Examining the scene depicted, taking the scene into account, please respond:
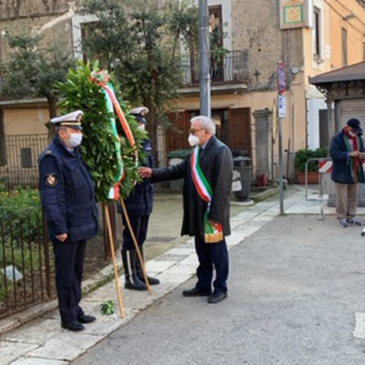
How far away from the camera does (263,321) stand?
4996mm

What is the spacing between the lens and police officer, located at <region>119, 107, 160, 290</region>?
236 inches

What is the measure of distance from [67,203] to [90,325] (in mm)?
1157

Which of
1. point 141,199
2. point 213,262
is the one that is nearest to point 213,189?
point 213,262

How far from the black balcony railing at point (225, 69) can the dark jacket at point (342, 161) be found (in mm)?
8765

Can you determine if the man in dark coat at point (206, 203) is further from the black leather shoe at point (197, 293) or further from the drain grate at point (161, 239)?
the drain grate at point (161, 239)

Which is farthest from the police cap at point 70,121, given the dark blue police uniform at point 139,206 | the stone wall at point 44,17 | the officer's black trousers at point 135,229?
the stone wall at point 44,17

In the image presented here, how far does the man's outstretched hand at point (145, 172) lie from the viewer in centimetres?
583

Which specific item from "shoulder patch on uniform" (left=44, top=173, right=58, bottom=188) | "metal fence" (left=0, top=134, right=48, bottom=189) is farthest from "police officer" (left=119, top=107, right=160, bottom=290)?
"metal fence" (left=0, top=134, right=48, bottom=189)

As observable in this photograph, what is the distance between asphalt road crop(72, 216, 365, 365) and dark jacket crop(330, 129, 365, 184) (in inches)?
89.1

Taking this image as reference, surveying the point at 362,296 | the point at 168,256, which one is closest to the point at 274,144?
the point at 168,256

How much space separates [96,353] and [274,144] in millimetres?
13945

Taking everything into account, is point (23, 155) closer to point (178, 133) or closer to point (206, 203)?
point (178, 133)

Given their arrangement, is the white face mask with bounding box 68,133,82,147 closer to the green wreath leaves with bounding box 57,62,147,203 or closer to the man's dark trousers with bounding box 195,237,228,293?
the green wreath leaves with bounding box 57,62,147,203

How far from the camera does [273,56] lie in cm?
1803
